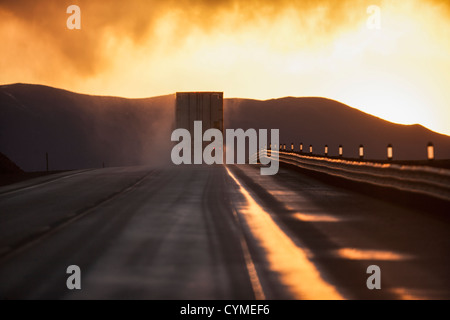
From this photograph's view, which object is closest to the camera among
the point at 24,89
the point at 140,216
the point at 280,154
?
the point at 140,216

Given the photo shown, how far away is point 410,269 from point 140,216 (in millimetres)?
7042

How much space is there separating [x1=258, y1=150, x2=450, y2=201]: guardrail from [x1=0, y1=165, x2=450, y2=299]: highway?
0.53m

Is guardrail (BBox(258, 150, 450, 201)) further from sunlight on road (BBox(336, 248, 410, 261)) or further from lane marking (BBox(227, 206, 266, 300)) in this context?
lane marking (BBox(227, 206, 266, 300))

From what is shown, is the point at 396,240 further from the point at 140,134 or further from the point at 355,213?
the point at 140,134

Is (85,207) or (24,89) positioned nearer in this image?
(85,207)

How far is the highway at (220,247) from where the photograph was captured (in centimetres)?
776

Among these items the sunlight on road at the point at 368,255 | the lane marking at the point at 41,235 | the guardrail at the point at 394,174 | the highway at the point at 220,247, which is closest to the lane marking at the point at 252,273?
the highway at the point at 220,247

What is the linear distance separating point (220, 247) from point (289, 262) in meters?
1.49

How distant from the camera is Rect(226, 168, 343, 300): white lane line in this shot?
762 centimetres

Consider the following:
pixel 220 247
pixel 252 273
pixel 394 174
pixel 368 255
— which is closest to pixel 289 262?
pixel 252 273

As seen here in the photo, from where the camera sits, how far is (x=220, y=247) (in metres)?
10.6

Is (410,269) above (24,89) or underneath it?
underneath

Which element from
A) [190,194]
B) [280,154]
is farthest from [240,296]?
[280,154]

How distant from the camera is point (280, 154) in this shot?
4297 centimetres
